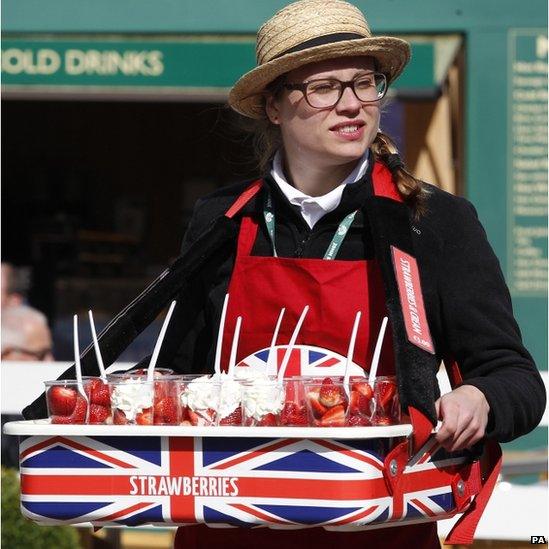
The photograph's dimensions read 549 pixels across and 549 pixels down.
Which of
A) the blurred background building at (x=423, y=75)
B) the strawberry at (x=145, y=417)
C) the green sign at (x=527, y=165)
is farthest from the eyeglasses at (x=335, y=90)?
the green sign at (x=527, y=165)

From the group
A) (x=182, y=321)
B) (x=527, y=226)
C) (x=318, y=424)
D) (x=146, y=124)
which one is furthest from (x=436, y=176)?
(x=318, y=424)

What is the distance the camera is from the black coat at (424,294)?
2135 mm

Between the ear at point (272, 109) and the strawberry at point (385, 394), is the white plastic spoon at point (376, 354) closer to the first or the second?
the strawberry at point (385, 394)

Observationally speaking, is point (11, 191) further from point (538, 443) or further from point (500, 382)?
point (500, 382)

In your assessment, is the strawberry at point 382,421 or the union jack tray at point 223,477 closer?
the union jack tray at point 223,477

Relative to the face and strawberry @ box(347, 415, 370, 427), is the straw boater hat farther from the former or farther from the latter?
strawberry @ box(347, 415, 370, 427)

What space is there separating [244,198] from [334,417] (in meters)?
0.67

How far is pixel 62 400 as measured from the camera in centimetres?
214

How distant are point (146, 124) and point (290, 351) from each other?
681 cm

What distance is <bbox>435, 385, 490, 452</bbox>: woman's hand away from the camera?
2.04 metres

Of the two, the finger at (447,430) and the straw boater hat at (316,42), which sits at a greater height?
the straw boater hat at (316,42)

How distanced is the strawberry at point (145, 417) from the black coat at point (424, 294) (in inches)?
13.0

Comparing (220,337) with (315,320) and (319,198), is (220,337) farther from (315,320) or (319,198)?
(319,198)

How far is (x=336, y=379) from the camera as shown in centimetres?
207
